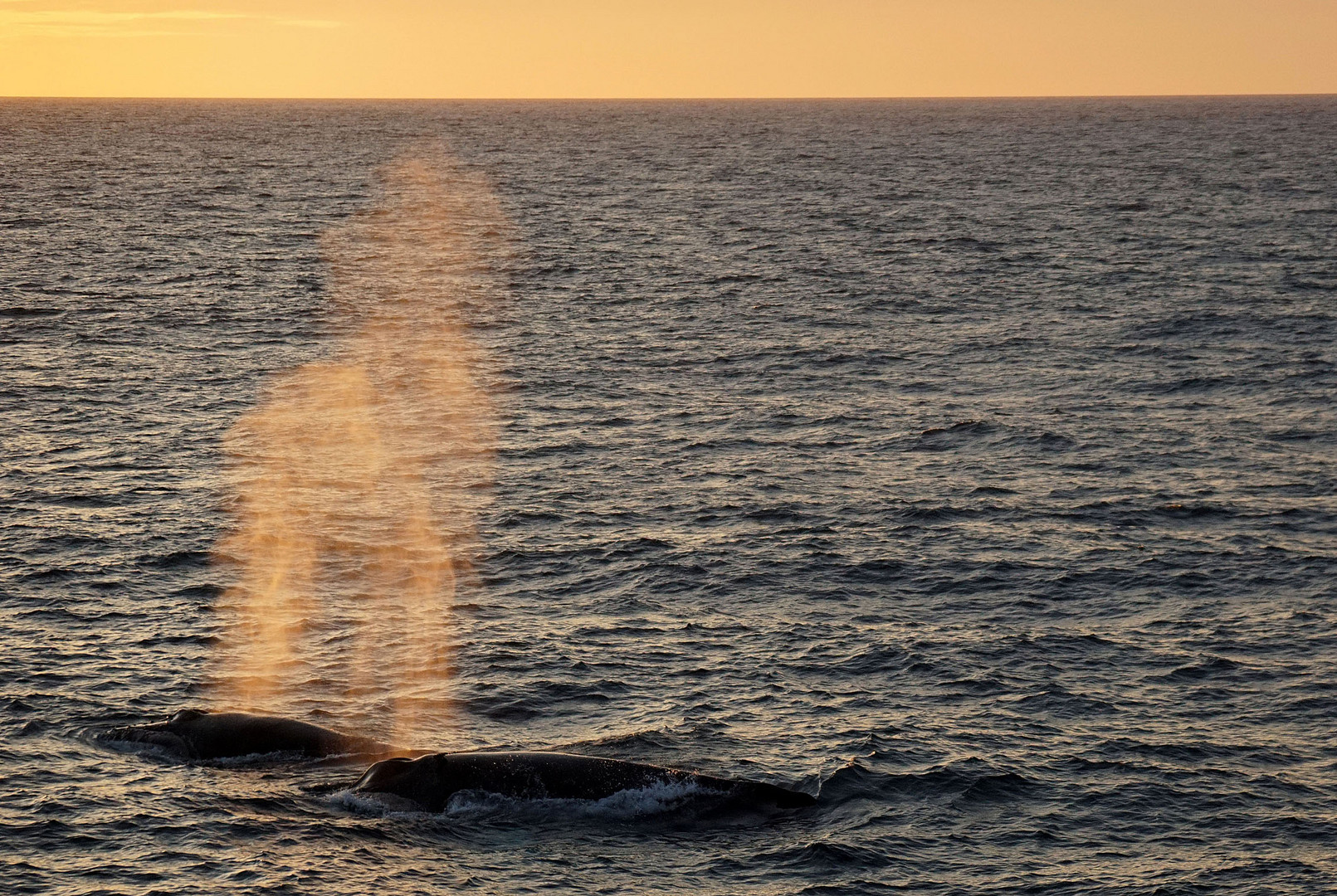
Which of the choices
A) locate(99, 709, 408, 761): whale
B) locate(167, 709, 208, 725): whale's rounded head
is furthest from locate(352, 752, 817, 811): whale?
locate(167, 709, 208, 725): whale's rounded head

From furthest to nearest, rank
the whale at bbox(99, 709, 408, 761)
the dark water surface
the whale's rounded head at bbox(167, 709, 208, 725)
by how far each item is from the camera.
Result: 1. the whale's rounded head at bbox(167, 709, 208, 725)
2. the whale at bbox(99, 709, 408, 761)
3. the dark water surface

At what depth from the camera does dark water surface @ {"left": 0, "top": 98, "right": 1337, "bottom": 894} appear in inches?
997

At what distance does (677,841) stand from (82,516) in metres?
24.6

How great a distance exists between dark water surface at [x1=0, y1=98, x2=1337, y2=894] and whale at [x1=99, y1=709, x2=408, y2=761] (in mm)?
628

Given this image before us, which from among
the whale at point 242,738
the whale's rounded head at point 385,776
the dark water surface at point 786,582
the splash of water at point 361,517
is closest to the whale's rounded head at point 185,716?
the whale at point 242,738

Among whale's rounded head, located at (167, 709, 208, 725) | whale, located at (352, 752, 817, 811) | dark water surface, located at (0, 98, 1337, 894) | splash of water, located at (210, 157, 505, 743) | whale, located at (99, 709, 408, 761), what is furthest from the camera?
splash of water, located at (210, 157, 505, 743)

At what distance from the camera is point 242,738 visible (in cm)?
2833

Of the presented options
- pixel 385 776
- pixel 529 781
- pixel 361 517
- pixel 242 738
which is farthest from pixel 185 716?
pixel 361 517

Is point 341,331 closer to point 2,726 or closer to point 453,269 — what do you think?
point 453,269

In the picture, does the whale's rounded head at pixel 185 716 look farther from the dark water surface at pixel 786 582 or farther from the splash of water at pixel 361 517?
the splash of water at pixel 361 517

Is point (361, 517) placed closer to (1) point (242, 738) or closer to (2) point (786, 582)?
(2) point (786, 582)

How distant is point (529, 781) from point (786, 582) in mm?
13578

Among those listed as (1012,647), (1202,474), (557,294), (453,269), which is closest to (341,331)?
(557,294)

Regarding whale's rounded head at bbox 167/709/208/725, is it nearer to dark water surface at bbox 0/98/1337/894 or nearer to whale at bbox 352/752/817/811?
dark water surface at bbox 0/98/1337/894
